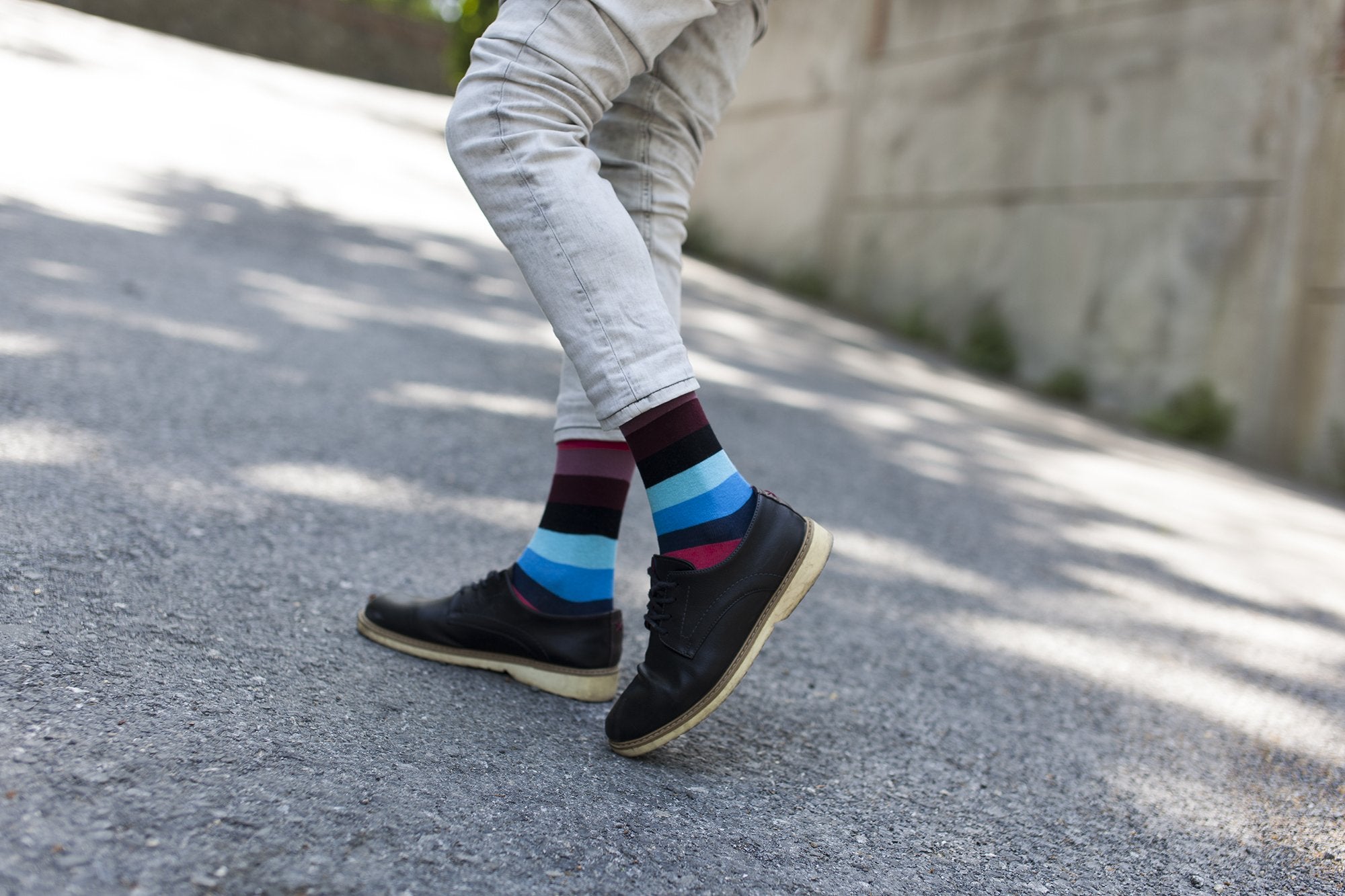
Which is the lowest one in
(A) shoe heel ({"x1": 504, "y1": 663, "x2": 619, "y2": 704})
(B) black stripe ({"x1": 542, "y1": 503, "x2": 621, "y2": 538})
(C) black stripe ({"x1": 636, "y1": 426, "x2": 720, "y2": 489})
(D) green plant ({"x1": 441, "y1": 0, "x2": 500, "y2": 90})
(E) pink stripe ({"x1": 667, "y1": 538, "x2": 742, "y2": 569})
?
(A) shoe heel ({"x1": 504, "y1": 663, "x2": 619, "y2": 704})

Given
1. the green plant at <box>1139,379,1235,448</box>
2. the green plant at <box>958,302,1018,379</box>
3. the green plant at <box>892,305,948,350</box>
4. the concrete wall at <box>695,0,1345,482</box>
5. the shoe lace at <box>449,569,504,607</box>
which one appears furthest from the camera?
the green plant at <box>892,305,948,350</box>

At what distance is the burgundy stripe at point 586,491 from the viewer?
1.55m

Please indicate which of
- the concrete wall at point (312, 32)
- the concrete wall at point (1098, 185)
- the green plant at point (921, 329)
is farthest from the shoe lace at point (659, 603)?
the concrete wall at point (312, 32)

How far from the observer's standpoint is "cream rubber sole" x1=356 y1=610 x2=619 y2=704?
1565 millimetres

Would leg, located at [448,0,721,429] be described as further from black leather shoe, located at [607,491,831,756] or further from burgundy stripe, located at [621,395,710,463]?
black leather shoe, located at [607,491,831,756]

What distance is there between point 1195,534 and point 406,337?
284cm

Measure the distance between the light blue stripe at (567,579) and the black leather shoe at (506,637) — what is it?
4 centimetres

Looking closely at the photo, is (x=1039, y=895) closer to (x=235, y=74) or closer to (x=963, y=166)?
(x=963, y=166)

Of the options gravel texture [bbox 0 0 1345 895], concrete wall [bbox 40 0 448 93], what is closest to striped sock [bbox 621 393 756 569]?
gravel texture [bbox 0 0 1345 895]

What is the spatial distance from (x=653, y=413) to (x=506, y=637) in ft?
1.64

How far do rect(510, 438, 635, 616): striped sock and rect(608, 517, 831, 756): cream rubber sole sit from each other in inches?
10.2

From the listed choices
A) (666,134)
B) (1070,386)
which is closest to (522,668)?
(666,134)

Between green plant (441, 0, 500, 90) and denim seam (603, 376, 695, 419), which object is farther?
green plant (441, 0, 500, 90)

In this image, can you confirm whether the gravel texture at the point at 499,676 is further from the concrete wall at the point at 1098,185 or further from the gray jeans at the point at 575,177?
the concrete wall at the point at 1098,185
